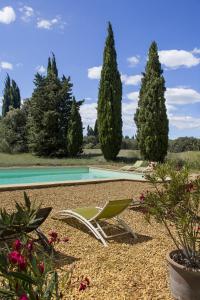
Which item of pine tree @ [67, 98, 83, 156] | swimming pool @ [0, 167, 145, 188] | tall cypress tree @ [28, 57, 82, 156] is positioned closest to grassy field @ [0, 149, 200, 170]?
pine tree @ [67, 98, 83, 156]

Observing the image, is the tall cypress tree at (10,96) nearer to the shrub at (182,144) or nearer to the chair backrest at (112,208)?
the shrub at (182,144)

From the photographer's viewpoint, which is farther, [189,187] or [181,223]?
[189,187]

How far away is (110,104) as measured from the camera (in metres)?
25.5

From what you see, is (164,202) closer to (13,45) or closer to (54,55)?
(13,45)

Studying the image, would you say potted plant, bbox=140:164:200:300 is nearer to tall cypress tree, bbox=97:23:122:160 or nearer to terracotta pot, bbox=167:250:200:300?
terracotta pot, bbox=167:250:200:300

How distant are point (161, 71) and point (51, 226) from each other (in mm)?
20211

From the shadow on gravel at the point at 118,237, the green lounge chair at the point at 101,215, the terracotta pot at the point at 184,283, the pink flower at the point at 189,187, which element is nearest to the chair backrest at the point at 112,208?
the green lounge chair at the point at 101,215

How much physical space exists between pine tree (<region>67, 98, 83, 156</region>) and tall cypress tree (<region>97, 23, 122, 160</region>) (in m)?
2.33

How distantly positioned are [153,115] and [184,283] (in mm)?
21092

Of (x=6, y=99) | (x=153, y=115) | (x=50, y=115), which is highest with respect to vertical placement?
(x=6, y=99)

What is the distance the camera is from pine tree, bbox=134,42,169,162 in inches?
944

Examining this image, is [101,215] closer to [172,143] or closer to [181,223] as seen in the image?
[181,223]

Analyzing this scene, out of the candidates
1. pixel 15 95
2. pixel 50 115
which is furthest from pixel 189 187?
pixel 15 95

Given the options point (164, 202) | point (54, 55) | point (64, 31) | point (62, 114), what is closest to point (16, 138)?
point (62, 114)
